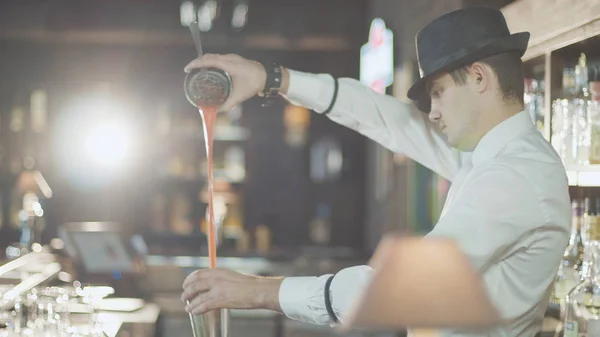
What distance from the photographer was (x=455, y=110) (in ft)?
5.88

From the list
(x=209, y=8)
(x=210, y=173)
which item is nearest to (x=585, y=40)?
(x=210, y=173)

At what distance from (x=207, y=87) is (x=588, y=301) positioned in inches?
47.5

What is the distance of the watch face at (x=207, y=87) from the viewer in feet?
6.11

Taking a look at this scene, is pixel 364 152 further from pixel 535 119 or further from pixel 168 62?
pixel 535 119

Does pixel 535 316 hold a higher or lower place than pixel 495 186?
lower

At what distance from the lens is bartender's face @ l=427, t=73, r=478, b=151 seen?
1.79 meters

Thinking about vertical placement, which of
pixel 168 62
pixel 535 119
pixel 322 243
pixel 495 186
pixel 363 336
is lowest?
pixel 363 336

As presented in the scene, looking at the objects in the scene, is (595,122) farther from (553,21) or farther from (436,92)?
(436,92)

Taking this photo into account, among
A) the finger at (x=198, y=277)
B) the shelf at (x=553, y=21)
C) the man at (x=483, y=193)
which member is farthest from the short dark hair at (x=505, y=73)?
the finger at (x=198, y=277)

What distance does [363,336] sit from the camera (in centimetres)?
582

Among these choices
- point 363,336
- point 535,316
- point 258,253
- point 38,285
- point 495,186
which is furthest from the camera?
point 258,253

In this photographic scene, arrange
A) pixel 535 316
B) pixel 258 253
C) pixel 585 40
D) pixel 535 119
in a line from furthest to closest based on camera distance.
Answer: pixel 258 253
pixel 535 119
pixel 585 40
pixel 535 316

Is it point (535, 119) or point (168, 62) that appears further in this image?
point (168, 62)

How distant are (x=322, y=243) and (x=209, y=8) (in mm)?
2361
